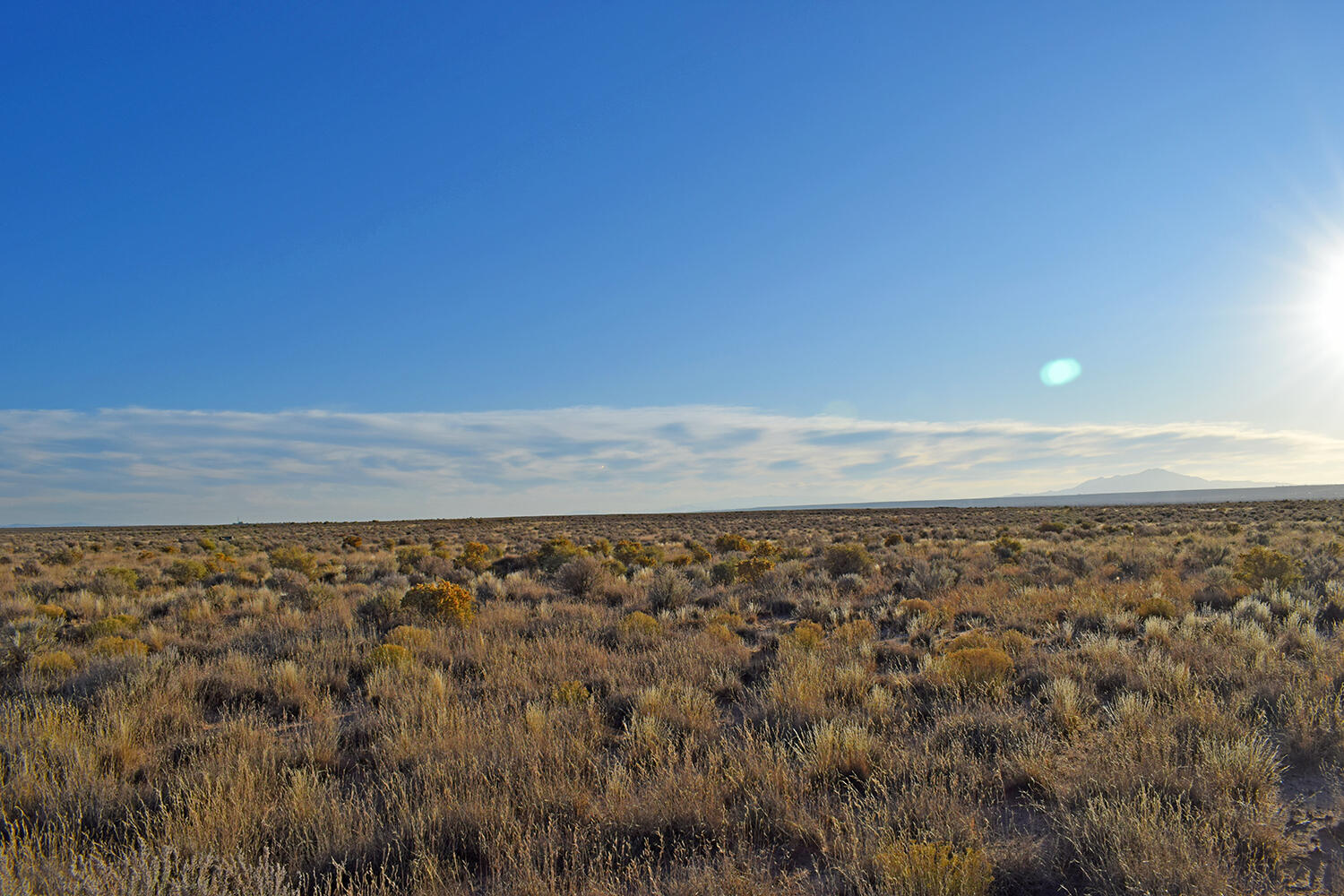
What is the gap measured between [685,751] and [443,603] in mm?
6946

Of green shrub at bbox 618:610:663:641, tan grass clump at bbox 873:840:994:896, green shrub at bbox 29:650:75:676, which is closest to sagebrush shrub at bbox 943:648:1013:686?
tan grass clump at bbox 873:840:994:896

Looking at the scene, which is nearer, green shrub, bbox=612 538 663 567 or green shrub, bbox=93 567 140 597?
green shrub, bbox=93 567 140 597

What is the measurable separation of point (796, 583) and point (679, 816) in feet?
34.9

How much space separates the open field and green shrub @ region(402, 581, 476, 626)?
55 mm

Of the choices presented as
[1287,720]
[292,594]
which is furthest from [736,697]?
[292,594]

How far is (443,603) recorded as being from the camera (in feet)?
34.2

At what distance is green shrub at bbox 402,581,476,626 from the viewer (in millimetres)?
10227

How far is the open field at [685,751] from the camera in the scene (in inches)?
133

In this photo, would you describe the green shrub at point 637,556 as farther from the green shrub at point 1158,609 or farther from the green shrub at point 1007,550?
the green shrub at point 1158,609

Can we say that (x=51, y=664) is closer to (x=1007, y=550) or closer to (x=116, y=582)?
(x=116, y=582)

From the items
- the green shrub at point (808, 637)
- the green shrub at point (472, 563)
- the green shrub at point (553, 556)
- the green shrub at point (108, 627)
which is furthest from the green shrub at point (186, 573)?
the green shrub at point (808, 637)

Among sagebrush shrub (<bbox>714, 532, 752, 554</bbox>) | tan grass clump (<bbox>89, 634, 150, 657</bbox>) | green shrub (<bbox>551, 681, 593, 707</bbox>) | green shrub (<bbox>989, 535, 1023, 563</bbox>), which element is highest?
tan grass clump (<bbox>89, 634, 150, 657</bbox>)

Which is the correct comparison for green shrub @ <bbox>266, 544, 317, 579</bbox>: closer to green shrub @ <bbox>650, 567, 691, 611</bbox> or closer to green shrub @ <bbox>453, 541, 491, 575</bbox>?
green shrub @ <bbox>453, 541, 491, 575</bbox>

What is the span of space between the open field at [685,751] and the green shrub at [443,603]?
0.05 metres
